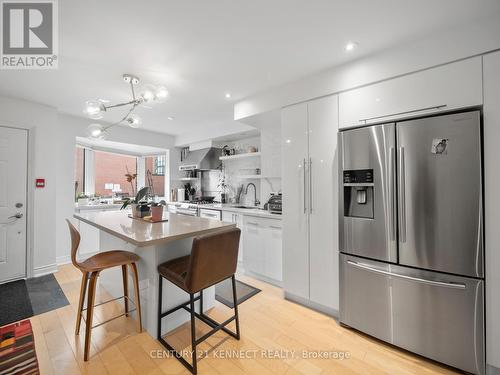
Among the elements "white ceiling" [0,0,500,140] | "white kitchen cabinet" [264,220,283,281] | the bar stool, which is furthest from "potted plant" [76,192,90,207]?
"white kitchen cabinet" [264,220,283,281]

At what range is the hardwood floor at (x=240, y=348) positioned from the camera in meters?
1.62

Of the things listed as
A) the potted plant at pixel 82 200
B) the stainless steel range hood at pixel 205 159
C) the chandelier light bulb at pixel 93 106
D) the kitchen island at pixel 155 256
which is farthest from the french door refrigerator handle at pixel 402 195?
the potted plant at pixel 82 200

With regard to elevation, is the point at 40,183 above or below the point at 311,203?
above

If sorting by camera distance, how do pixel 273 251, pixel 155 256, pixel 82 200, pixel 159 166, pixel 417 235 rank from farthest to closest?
pixel 159 166 < pixel 82 200 < pixel 273 251 < pixel 155 256 < pixel 417 235

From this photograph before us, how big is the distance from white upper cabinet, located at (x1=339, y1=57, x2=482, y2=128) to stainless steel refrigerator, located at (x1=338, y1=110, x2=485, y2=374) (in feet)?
0.41

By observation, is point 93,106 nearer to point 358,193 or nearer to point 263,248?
point 263,248

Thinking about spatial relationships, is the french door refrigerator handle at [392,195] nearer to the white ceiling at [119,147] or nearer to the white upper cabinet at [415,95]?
the white upper cabinet at [415,95]

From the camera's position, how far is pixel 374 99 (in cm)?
198

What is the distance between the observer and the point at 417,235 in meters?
1.72

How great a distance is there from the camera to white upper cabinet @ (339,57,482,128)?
5.24ft

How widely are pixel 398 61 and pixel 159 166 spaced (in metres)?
5.27

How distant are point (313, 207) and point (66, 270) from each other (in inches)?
151

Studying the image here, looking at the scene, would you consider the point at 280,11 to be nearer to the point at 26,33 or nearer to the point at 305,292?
the point at 26,33

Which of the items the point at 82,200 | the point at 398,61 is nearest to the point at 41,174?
the point at 82,200
